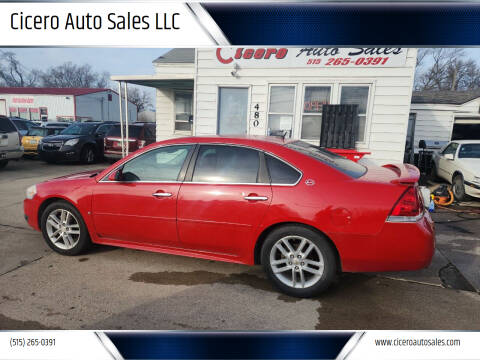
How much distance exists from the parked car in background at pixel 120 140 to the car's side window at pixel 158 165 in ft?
25.7

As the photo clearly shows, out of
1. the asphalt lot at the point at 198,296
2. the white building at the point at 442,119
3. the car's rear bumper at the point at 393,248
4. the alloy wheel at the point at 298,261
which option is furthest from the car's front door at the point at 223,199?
the white building at the point at 442,119

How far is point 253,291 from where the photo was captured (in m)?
3.12

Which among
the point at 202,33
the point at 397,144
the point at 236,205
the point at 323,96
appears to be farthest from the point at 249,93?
the point at 236,205

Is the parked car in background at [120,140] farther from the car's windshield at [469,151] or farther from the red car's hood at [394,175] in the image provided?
the car's windshield at [469,151]

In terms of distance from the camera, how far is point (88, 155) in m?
11.7

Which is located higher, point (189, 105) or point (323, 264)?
point (189, 105)

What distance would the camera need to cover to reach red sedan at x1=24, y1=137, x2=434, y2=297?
110 inches

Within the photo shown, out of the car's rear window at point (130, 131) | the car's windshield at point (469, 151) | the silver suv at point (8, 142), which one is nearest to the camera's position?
the car's windshield at point (469, 151)

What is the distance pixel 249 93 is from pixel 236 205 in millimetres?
5759

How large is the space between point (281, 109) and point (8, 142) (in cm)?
827

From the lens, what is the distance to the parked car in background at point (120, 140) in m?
10.9

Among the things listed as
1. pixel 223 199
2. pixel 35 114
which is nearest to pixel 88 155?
pixel 223 199

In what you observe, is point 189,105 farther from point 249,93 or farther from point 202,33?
point 202,33

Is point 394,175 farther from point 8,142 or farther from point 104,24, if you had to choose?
point 8,142
